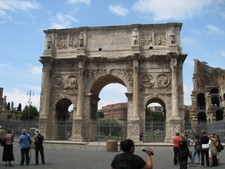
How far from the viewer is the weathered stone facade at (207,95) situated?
1608 inches

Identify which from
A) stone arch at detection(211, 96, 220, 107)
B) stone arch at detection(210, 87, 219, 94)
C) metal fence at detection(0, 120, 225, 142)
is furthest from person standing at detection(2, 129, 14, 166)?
stone arch at detection(210, 87, 219, 94)

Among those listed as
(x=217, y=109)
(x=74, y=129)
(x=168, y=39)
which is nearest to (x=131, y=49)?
(x=168, y=39)

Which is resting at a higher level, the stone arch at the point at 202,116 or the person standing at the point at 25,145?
the stone arch at the point at 202,116

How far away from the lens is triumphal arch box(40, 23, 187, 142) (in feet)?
72.1

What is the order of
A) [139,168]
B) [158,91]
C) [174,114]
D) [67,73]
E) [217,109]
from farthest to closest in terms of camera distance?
[217,109]
[67,73]
[158,91]
[174,114]
[139,168]

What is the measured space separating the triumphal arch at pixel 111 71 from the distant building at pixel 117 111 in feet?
230

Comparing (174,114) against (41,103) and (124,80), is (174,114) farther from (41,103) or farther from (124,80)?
(41,103)

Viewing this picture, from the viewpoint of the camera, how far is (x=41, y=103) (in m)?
23.6

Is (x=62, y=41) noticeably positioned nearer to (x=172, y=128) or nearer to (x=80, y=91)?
(x=80, y=91)

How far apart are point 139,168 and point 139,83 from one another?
19.3 m

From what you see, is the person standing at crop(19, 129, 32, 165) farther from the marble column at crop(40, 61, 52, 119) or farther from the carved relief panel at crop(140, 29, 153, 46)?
the carved relief panel at crop(140, 29, 153, 46)

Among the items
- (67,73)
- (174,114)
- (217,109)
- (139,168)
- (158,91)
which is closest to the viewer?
(139,168)

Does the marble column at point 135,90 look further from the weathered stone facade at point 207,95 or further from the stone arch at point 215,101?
the stone arch at point 215,101

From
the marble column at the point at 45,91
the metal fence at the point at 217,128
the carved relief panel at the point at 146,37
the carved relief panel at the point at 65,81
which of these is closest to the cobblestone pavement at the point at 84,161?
the metal fence at the point at 217,128
